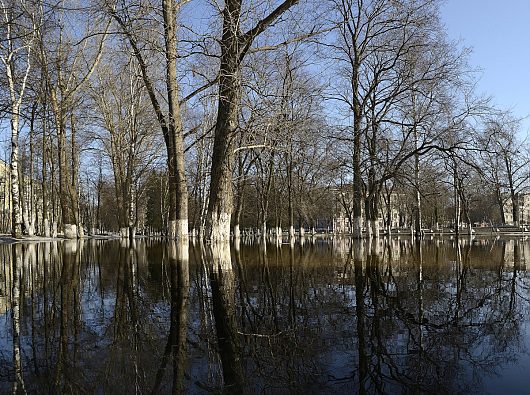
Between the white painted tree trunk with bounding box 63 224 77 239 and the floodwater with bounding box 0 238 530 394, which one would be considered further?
the white painted tree trunk with bounding box 63 224 77 239

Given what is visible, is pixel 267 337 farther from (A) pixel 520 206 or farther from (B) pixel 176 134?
(A) pixel 520 206

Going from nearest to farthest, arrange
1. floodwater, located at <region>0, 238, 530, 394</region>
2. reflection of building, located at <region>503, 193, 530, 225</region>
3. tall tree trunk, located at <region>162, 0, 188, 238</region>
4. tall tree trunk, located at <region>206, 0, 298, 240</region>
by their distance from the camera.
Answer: floodwater, located at <region>0, 238, 530, 394</region>, tall tree trunk, located at <region>206, 0, 298, 240</region>, tall tree trunk, located at <region>162, 0, 188, 238</region>, reflection of building, located at <region>503, 193, 530, 225</region>

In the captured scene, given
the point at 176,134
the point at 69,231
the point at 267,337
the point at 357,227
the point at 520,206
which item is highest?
the point at 176,134

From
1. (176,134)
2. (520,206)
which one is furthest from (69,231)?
(520,206)

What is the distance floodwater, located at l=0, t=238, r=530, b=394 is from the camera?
3207mm

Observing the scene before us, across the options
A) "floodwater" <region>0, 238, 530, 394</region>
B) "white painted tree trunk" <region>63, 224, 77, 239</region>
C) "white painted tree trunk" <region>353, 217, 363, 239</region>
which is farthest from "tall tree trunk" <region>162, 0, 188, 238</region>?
"white painted tree trunk" <region>63, 224, 77, 239</region>

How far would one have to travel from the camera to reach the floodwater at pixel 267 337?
321 centimetres

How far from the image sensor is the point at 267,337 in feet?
14.4

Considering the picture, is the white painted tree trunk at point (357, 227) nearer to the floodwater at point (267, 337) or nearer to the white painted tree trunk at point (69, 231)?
the floodwater at point (267, 337)

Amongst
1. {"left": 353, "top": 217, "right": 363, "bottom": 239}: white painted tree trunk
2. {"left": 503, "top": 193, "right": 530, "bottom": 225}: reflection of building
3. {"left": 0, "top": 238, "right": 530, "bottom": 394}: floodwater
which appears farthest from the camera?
{"left": 503, "top": 193, "right": 530, "bottom": 225}: reflection of building

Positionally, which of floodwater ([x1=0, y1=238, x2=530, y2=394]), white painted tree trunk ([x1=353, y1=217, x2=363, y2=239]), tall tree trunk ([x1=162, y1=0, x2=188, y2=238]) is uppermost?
tall tree trunk ([x1=162, y1=0, x2=188, y2=238])

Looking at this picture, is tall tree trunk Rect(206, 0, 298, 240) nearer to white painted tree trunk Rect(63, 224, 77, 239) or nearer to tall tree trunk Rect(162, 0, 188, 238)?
tall tree trunk Rect(162, 0, 188, 238)

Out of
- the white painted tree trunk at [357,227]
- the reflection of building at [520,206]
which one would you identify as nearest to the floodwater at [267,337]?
the white painted tree trunk at [357,227]

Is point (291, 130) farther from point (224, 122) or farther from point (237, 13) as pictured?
point (237, 13)
